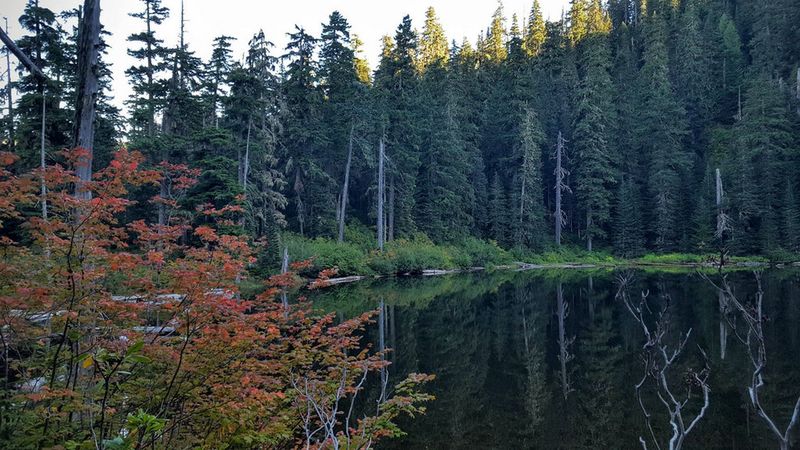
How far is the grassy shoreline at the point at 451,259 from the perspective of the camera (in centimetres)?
2888

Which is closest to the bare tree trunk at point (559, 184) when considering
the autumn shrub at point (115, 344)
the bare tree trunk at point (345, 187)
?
the bare tree trunk at point (345, 187)

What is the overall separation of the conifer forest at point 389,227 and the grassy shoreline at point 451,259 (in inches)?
9.7

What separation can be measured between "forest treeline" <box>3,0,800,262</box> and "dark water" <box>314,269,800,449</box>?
12827mm

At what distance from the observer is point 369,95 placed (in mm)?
34562

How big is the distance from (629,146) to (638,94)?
5778 millimetres

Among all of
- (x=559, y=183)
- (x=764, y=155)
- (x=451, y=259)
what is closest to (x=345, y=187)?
(x=451, y=259)

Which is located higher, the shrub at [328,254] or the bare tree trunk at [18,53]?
the bare tree trunk at [18,53]

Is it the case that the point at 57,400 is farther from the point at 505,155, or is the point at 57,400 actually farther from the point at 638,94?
the point at 638,94

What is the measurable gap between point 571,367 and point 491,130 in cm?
4075

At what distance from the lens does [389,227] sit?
36.0 metres

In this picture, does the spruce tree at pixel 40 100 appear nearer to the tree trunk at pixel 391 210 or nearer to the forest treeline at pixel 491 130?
the forest treeline at pixel 491 130

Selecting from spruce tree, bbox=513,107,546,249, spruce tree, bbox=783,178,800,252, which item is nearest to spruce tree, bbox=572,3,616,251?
spruce tree, bbox=513,107,546,249

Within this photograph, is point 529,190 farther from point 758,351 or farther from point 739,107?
point 758,351

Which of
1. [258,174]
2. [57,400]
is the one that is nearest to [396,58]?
[258,174]
